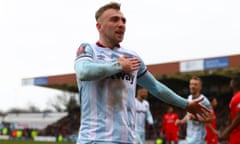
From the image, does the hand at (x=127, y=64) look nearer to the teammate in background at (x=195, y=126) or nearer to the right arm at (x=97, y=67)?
the right arm at (x=97, y=67)

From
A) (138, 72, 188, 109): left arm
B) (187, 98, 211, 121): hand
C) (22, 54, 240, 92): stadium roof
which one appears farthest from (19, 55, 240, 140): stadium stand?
(138, 72, 188, 109): left arm

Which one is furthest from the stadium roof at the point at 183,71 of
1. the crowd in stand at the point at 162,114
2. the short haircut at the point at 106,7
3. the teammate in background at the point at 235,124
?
the short haircut at the point at 106,7

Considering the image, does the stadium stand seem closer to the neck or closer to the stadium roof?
the stadium roof

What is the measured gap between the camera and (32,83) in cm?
4156

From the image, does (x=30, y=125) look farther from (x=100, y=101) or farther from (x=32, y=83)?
(x=100, y=101)

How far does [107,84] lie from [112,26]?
43cm

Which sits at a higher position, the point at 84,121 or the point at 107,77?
the point at 107,77

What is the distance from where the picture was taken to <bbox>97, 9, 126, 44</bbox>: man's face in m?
3.46

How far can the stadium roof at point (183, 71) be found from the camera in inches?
1049

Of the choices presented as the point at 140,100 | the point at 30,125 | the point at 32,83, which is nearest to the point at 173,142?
the point at 140,100

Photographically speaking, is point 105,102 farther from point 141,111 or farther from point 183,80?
point 183,80

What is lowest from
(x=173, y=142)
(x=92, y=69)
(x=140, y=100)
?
(x=173, y=142)

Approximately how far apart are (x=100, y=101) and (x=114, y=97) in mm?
106

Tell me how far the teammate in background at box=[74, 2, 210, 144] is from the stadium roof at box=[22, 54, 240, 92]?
77.2 ft
